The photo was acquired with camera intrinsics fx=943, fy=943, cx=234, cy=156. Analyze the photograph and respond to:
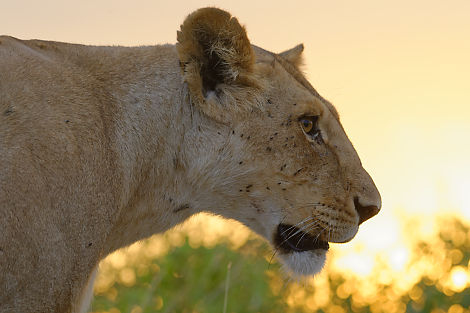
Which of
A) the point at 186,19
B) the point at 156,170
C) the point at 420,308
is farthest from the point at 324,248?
the point at 420,308

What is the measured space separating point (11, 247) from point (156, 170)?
827 mm

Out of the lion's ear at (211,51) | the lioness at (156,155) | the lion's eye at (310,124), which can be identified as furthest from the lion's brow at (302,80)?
the lion's ear at (211,51)

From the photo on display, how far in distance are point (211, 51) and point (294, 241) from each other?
40.9 inches

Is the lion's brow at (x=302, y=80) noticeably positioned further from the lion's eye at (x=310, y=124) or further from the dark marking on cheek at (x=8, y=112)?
the dark marking on cheek at (x=8, y=112)

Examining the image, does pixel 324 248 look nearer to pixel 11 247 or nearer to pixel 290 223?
pixel 290 223

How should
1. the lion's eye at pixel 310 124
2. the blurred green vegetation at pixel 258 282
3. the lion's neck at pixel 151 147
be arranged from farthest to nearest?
the blurred green vegetation at pixel 258 282 → the lion's eye at pixel 310 124 → the lion's neck at pixel 151 147

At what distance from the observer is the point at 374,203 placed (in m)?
4.61

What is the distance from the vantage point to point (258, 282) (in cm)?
1015

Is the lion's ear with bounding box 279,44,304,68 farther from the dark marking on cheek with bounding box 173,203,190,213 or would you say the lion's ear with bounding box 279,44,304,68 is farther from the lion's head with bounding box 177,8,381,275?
the dark marking on cheek with bounding box 173,203,190,213

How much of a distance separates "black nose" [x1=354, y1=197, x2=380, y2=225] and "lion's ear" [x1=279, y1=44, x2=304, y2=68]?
92 cm

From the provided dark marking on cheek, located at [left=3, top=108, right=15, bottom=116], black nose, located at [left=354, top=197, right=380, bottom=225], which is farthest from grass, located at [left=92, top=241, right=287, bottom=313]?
dark marking on cheek, located at [left=3, top=108, right=15, bottom=116]

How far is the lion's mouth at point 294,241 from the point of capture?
4.54 meters

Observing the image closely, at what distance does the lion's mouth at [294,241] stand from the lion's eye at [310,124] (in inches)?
18.2

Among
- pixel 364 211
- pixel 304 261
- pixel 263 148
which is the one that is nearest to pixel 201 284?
pixel 304 261
